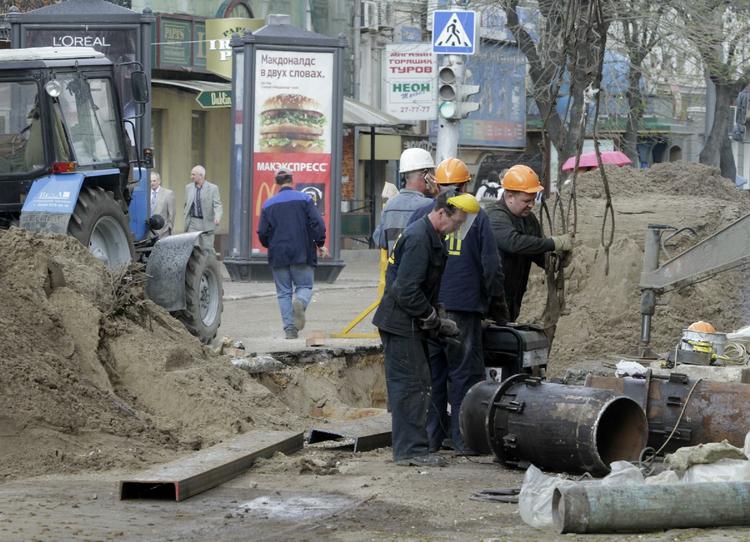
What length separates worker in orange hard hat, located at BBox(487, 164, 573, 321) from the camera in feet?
34.8

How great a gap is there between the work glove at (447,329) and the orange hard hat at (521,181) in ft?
5.17

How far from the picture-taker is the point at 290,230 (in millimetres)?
15539

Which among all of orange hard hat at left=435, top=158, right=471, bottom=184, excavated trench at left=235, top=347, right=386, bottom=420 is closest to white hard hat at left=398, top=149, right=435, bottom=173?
orange hard hat at left=435, top=158, right=471, bottom=184

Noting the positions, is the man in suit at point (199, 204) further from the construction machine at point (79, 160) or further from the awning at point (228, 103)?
the awning at point (228, 103)

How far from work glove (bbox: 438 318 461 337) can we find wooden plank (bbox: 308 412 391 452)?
1.11m

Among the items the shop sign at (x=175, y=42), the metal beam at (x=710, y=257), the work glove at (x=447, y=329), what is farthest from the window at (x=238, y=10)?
the work glove at (x=447, y=329)

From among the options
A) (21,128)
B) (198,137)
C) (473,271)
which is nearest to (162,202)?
(21,128)

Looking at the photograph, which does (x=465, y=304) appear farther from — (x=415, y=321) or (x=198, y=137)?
(x=198, y=137)

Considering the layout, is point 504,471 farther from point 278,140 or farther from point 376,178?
point 376,178

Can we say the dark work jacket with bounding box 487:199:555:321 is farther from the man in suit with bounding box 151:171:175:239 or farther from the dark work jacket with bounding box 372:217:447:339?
the man in suit with bounding box 151:171:175:239

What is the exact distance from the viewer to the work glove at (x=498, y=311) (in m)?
10.3

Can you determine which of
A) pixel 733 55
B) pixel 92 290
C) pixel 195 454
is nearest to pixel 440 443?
pixel 195 454

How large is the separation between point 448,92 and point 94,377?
6860 millimetres

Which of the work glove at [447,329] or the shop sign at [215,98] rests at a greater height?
the shop sign at [215,98]
